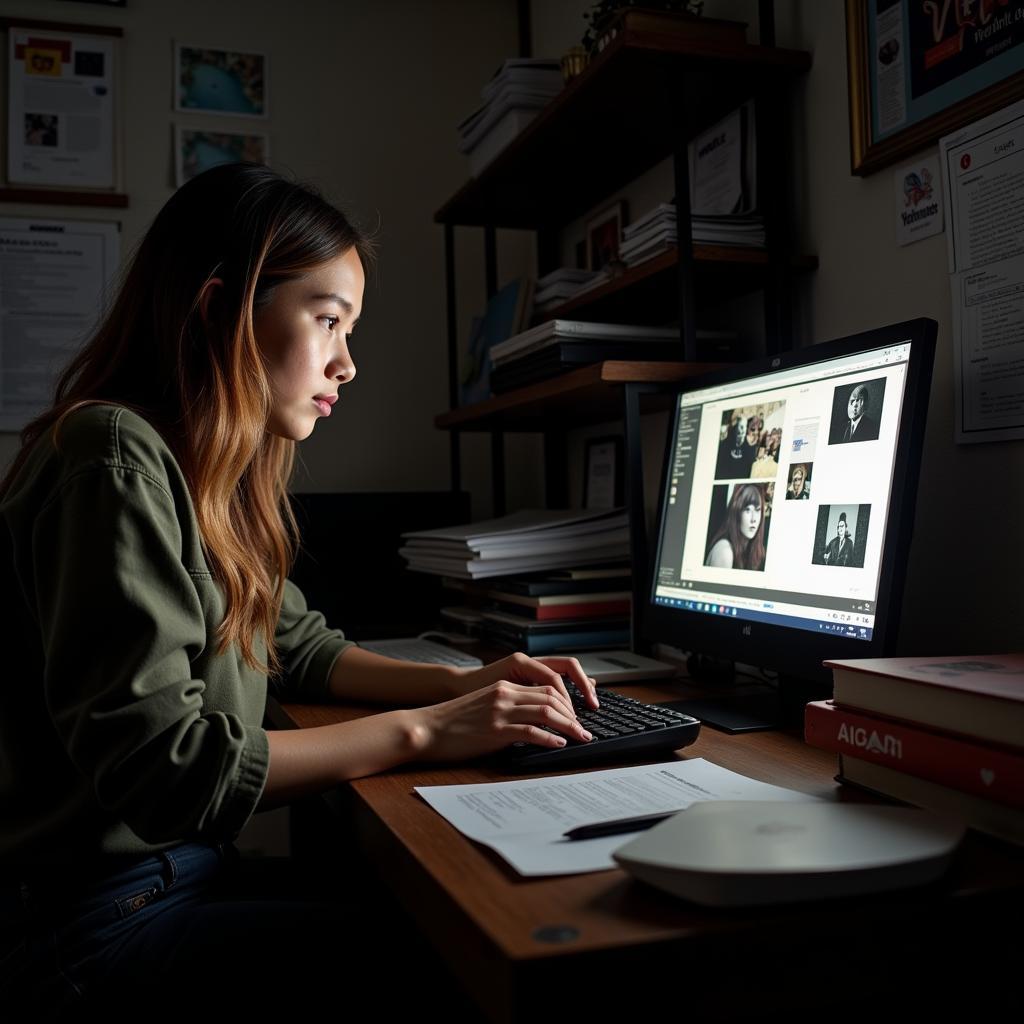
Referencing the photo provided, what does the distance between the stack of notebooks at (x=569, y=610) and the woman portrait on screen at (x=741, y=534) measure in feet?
1.22

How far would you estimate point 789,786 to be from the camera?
2.67ft

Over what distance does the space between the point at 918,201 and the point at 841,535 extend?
455mm

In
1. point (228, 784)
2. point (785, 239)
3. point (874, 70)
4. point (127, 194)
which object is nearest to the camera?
point (228, 784)

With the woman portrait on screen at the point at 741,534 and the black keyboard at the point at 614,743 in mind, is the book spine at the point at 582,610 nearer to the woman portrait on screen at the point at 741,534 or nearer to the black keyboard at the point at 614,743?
the woman portrait on screen at the point at 741,534

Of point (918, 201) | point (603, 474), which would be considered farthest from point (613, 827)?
point (603, 474)

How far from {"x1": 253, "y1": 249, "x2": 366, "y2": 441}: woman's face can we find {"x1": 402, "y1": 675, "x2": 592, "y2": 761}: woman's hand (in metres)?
0.38

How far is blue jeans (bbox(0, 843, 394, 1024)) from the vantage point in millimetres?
801

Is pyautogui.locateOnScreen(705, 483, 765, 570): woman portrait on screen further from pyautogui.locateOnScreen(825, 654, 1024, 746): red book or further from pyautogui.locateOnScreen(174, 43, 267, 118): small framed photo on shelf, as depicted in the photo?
pyautogui.locateOnScreen(174, 43, 267, 118): small framed photo on shelf

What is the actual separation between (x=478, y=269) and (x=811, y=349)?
4.93 ft

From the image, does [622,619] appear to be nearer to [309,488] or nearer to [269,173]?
[269,173]

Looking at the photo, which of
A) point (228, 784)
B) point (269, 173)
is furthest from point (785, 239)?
point (228, 784)

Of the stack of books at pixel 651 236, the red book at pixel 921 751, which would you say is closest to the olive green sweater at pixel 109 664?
the red book at pixel 921 751

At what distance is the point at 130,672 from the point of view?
2.49ft

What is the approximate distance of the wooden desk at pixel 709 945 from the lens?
1.67 feet
